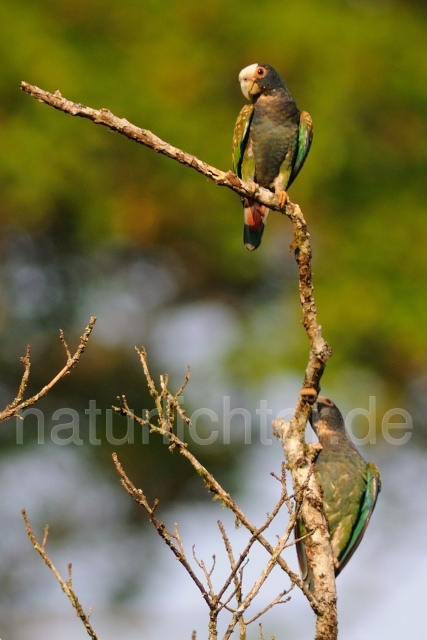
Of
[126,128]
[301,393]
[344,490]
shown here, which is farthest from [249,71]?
[301,393]

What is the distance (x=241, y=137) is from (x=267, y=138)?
0.19m

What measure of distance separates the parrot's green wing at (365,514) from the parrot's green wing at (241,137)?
166 centimetres

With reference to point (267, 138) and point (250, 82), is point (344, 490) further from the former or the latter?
point (250, 82)

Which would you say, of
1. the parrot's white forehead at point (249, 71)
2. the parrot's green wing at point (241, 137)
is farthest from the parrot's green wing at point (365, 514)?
the parrot's white forehead at point (249, 71)

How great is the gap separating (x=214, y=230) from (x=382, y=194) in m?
1.75

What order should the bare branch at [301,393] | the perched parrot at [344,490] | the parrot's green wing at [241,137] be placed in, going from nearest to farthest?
the bare branch at [301,393], the perched parrot at [344,490], the parrot's green wing at [241,137]

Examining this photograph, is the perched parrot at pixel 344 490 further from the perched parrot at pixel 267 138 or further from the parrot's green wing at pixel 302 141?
the parrot's green wing at pixel 302 141

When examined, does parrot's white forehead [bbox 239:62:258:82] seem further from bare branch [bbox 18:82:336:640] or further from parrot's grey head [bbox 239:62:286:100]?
bare branch [bbox 18:82:336:640]

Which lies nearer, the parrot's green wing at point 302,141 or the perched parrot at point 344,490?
the perched parrot at point 344,490

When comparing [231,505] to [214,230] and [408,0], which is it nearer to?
[214,230]

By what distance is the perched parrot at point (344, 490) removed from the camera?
15.1ft

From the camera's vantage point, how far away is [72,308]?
10.3m

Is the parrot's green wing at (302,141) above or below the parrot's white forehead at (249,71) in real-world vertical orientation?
below

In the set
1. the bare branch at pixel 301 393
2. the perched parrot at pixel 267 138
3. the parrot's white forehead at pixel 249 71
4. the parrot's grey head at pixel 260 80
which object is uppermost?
the parrot's white forehead at pixel 249 71
